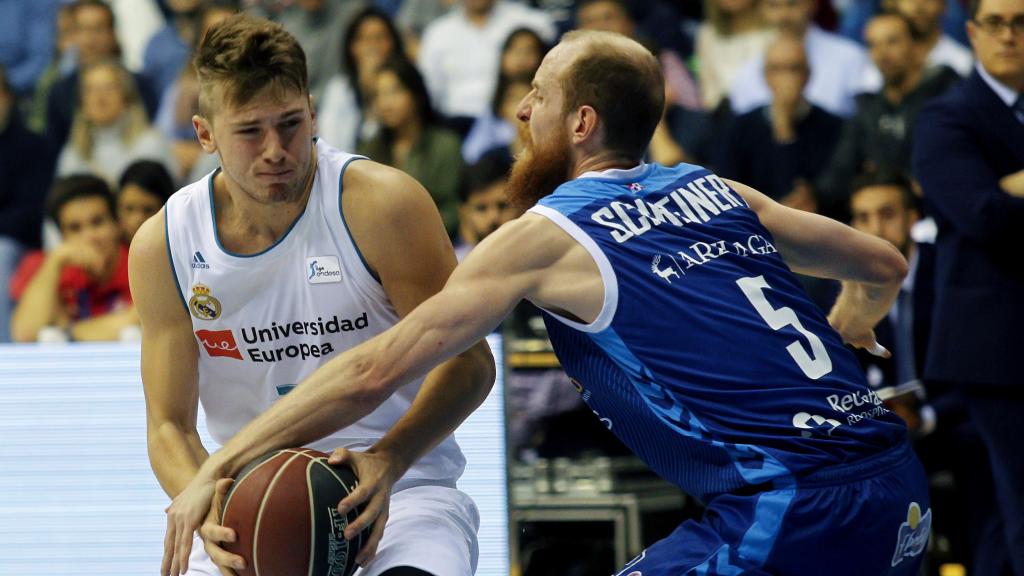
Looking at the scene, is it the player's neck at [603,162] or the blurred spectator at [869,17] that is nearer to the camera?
the player's neck at [603,162]

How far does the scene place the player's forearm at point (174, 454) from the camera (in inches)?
139

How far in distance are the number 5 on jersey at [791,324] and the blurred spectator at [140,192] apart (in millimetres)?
5228

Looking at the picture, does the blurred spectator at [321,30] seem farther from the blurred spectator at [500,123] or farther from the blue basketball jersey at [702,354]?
the blue basketball jersey at [702,354]

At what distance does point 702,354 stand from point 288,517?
0.95 meters

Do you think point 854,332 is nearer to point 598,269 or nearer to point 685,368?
point 685,368

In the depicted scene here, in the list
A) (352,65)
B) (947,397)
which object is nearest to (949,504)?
(947,397)

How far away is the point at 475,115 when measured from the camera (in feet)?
28.1

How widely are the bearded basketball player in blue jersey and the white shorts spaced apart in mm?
301

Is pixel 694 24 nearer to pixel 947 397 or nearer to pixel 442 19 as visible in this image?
pixel 442 19

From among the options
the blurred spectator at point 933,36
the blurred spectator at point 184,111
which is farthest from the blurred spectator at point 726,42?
the blurred spectator at point 184,111

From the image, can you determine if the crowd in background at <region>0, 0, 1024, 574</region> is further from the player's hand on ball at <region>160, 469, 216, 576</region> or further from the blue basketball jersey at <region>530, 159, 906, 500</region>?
the player's hand on ball at <region>160, 469, 216, 576</region>

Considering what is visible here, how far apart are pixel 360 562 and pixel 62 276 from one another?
4.75 metres

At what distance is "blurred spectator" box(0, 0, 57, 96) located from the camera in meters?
10.1

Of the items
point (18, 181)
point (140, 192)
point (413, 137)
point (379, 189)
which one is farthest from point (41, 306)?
point (379, 189)
